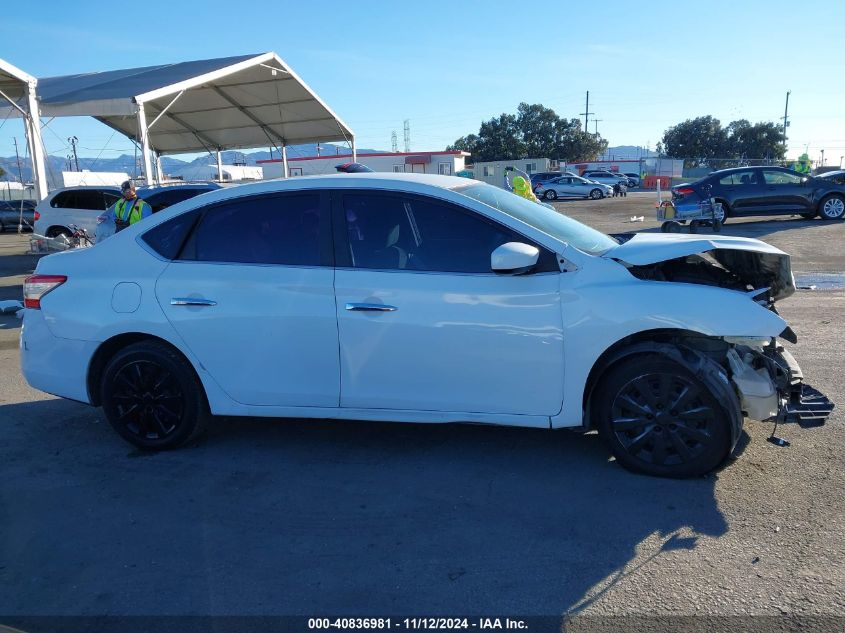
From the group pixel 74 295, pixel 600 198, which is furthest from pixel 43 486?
pixel 600 198

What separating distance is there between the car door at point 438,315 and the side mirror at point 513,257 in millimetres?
135

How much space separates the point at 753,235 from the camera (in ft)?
54.8

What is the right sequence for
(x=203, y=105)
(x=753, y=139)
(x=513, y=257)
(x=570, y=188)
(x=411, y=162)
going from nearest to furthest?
1. (x=513, y=257)
2. (x=203, y=105)
3. (x=570, y=188)
4. (x=411, y=162)
5. (x=753, y=139)

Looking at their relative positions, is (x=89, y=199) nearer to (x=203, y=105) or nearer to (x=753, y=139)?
(x=203, y=105)

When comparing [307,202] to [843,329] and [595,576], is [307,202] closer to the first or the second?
[595,576]

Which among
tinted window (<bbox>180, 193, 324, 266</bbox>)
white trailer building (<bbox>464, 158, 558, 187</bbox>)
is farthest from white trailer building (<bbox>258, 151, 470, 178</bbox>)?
tinted window (<bbox>180, 193, 324, 266</bbox>)

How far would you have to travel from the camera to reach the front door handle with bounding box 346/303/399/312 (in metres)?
3.99

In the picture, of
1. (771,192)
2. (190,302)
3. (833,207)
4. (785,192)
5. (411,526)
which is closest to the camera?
(411,526)

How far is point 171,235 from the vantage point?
14.8 ft

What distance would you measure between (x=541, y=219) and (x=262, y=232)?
1793 millimetres

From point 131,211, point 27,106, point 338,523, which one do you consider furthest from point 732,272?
point 27,106

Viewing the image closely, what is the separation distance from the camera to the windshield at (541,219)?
4219 millimetres

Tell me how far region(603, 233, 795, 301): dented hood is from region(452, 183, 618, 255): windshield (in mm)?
180

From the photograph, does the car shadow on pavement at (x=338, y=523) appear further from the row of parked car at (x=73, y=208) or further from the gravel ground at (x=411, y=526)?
the row of parked car at (x=73, y=208)
